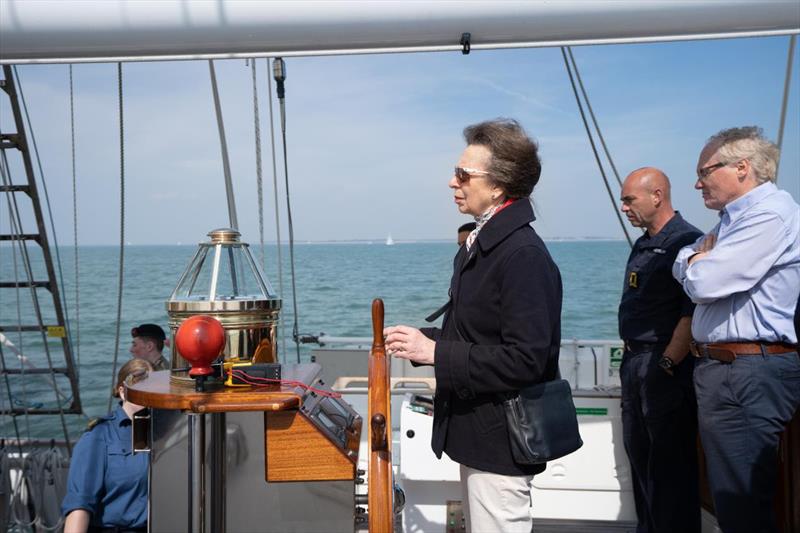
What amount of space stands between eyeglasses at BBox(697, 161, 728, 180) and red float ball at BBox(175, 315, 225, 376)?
1.76m

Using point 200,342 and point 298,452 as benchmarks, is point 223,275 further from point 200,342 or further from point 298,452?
point 298,452

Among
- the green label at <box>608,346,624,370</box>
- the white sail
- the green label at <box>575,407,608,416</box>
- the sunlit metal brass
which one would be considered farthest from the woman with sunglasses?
the green label at <box>608,346,624,370</box>

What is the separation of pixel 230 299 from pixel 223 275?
107mm

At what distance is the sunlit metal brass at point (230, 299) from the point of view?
4.85 ft

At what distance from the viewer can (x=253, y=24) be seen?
2.21 m

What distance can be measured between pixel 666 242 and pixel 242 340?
2.01 m

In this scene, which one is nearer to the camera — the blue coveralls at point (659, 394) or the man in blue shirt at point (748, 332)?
the man in blue shirt at point (748, 332)

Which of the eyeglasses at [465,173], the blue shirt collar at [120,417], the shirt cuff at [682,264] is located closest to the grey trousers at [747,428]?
the shirt cuff at [682,264]

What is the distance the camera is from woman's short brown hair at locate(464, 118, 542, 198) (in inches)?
67.0

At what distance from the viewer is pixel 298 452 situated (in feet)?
4.52

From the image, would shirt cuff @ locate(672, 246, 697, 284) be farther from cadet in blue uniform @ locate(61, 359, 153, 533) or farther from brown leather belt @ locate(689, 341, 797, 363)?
cadet in blue uniform @ locate(61, 359, 153, 533)

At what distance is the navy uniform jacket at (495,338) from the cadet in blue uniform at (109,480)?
103cm

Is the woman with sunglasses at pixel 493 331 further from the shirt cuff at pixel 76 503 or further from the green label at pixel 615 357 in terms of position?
the green label at pixel 615 357

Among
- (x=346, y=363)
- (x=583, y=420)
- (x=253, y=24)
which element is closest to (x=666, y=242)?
(x=583, y=420)
